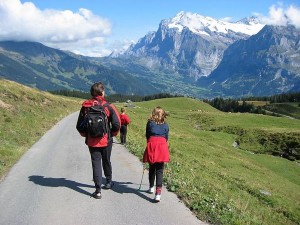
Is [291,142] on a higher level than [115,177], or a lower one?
lower

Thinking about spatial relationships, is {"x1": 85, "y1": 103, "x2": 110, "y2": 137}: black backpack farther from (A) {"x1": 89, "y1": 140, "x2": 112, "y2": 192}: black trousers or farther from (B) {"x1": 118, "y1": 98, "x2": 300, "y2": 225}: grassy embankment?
(B) {"x1": 118, "y1": 98, "x2": 300, "y2": 225}: grassy embankment

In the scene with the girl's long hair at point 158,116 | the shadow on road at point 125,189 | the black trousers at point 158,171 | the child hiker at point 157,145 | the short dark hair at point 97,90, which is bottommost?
the shadow on road at point 125,189

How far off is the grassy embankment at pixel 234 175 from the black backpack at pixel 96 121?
11.8 ft

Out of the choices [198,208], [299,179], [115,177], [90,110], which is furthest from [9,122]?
[299,179]

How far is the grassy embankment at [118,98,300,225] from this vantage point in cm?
1262

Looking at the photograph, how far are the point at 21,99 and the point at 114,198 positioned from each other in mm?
48340

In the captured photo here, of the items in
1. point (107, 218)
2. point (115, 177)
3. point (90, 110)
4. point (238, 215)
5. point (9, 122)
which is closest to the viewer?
point (107, 218)

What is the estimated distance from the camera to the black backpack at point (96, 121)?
12.3 metres

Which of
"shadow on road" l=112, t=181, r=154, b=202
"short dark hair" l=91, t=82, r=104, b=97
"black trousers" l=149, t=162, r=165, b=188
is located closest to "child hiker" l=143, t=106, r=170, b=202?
"black trousers" l=149, t=162, r=165, b=188

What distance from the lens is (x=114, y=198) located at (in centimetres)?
1274

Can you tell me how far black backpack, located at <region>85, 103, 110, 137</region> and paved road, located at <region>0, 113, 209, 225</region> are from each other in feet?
7.40

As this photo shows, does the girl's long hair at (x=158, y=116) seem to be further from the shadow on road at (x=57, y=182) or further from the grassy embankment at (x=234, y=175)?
the shadow on road at (x=57, y=182)

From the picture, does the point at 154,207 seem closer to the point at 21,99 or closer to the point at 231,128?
the point at 21,99

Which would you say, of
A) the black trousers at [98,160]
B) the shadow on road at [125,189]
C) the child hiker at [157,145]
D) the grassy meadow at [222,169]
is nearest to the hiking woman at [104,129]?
the black trousers at [98,160]
